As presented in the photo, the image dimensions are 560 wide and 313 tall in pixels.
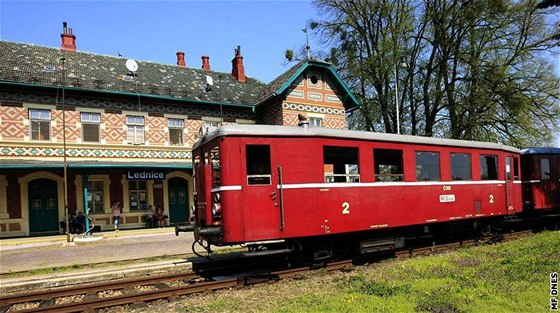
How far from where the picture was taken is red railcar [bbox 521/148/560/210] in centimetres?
1467

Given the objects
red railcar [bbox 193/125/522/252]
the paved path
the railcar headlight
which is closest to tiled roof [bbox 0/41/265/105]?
the paved path

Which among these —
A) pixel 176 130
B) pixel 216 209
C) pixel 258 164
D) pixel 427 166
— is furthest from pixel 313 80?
pixel 216 209

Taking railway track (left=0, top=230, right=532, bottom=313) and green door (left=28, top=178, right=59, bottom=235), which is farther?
green door (left=28, top=178, right=59, bottom=235)

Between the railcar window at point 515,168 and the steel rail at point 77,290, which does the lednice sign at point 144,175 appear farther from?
the railcar window at point 515,168

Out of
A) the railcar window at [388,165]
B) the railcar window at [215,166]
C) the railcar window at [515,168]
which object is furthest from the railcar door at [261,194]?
the railcar window at [515,168]

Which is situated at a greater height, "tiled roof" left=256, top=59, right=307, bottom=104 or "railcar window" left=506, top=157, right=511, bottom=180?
"tiled roof" left=256, top=59, right=307, bottom=104

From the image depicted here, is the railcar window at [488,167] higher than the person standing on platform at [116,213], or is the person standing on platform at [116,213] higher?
the railcar window at [488,167]

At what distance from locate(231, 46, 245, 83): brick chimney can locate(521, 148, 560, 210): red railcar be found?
18.4 metres

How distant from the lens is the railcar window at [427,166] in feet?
33.8

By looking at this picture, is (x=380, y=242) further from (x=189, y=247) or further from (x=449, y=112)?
(x=449, y=112)

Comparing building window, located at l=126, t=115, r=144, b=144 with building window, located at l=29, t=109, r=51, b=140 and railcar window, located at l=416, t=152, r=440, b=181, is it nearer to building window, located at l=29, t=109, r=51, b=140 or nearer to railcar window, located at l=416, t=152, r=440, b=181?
building window, located at l=29, t=109, r=51, b=140

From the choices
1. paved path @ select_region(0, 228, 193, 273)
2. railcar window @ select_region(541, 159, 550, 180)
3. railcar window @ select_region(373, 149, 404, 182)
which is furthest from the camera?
railcar window @ select_region(541, 159, 550, 180)

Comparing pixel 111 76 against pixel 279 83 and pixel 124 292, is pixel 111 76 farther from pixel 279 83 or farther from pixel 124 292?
pixel 124 292

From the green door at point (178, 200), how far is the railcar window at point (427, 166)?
15.2 meters
